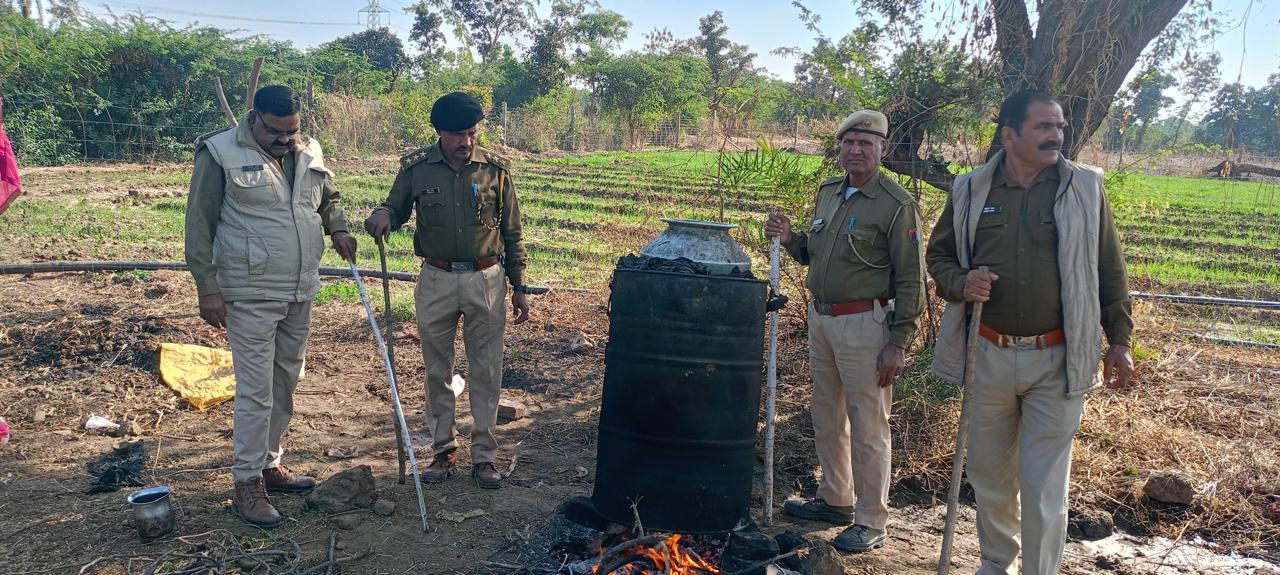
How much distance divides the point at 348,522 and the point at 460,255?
4.28ft

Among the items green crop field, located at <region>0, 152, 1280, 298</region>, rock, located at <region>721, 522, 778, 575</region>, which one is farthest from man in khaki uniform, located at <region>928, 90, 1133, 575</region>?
green crop field, located at <region>0, 152, 1280, 298</region>

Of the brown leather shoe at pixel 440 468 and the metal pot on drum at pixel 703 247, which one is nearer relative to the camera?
the metal pot on drum at pixel 703 247

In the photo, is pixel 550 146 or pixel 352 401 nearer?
pixel 352 401

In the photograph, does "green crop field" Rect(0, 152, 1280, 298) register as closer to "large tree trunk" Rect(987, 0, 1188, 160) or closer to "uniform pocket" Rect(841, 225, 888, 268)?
"large tree trunk" Rect(987, 0, 1188, 160)

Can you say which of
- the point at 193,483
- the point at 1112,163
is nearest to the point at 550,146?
the point at 1112,163

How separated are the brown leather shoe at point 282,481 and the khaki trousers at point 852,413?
8.04 ft

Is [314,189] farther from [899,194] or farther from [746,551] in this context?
[899,194]

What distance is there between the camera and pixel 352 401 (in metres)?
5.46

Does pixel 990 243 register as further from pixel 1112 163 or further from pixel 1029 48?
pixel 1112 163

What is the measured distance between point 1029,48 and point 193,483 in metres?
5.51

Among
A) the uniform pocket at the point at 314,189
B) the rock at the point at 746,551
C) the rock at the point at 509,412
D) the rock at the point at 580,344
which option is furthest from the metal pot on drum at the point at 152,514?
the rock at the point at 580,344

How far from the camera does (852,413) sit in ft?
12.3

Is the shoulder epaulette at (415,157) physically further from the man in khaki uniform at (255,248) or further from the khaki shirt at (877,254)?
the khaki shirt at (877,254)

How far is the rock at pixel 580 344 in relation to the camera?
649 centimetres
